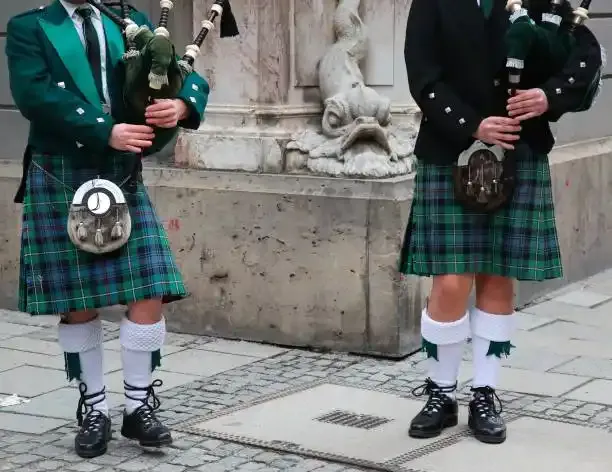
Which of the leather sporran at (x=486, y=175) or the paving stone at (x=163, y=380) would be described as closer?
the leather sporran at (x=486, y=175)

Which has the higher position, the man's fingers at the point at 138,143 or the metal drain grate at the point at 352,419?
the man's fingers at the point at 138,143

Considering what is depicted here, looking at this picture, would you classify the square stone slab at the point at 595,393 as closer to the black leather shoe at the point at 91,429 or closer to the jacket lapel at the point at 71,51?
the black leather shoe at the point at 91,429

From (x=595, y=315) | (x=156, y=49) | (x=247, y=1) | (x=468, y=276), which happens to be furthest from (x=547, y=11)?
(x=595, y=315)

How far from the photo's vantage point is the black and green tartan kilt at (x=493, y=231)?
4703 mm

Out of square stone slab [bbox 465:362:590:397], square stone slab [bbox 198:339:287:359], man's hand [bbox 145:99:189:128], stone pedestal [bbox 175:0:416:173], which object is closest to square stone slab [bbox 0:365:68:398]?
square stone slab [bbox 198:339:287:359]

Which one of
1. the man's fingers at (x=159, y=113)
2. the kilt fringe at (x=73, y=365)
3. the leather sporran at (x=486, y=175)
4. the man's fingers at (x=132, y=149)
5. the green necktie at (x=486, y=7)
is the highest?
the green necktie at (x=486, y=7)

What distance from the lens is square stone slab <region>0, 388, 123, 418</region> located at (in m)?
5.28

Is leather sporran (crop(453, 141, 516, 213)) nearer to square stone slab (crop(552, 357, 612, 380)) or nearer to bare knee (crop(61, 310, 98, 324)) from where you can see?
bare knee (crop(61, 310, 98, 324))

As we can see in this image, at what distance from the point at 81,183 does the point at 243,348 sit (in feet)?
6.62

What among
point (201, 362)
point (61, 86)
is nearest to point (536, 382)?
point (201, 362)

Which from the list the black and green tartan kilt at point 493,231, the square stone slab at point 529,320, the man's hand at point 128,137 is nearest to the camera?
the man's hand at point 128,137

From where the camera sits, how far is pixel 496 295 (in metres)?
4.81

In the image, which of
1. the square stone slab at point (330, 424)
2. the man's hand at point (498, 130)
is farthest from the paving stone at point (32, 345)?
the man's hand at point (498, 130)

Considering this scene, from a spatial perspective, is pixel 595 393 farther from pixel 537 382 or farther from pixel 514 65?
pixel 514 65
